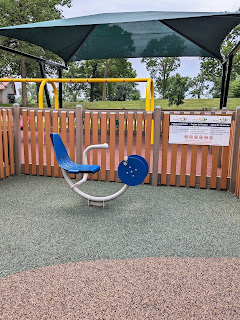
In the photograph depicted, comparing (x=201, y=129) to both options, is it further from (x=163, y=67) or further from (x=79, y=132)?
(x=163, y=67)

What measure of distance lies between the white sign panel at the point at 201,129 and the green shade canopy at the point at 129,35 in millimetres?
3064

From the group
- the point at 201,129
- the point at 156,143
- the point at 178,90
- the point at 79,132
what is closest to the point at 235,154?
the point at 201,129

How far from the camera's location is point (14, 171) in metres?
5.41

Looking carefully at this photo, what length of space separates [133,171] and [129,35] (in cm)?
711

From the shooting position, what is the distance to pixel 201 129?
455cm

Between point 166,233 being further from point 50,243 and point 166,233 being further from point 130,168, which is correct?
point 50,243

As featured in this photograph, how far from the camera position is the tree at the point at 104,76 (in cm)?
2916

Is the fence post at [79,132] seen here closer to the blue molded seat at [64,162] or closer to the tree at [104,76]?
the blue molded seat at [64,162]

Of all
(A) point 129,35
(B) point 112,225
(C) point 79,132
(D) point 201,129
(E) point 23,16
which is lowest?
(B) point 112,225

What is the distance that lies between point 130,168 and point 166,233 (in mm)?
855

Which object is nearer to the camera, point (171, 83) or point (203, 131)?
point (203, 131)

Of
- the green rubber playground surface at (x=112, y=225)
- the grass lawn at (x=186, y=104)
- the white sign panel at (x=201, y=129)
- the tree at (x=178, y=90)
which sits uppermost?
the tree at (x=178, y=90)

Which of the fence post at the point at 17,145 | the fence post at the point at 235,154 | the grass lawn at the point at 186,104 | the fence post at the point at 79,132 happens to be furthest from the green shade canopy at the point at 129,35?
the grass lawn at the point at 186,104

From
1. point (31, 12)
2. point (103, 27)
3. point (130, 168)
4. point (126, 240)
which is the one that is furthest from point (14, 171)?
point (31, 12)
